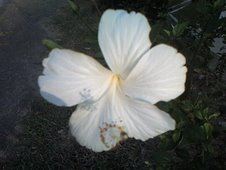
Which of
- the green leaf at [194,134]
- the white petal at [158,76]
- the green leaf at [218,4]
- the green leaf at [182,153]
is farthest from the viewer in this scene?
the green leaf at [182,153]

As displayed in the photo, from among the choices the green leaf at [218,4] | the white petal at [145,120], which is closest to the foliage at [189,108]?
the green leaf at [218,4]

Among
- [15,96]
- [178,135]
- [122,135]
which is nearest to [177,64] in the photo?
[122,135]

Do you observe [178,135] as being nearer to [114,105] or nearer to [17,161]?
[114,105]

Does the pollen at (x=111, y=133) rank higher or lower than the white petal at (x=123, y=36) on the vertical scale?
lower

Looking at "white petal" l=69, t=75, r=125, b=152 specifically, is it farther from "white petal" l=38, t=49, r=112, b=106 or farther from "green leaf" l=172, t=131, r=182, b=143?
"green leaf" l=172, t=131, r=182, b=143

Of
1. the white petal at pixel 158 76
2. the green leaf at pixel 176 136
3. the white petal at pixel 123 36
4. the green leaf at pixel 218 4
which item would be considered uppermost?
the white petal at pixel 123 36

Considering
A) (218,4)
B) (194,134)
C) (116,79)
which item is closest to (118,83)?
(116,79)

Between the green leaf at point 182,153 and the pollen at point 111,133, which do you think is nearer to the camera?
the pollen at point 111,133

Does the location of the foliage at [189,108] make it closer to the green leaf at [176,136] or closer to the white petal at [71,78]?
the green leaf at [176,136]
